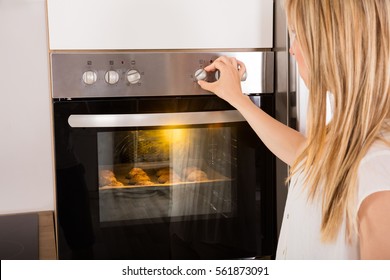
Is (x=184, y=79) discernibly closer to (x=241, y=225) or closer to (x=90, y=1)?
(x=90, y=1)

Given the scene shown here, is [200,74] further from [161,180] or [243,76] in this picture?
[161,180]

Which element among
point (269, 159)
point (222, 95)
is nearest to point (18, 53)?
point (222, 95)

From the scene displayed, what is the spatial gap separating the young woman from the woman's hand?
1.18 ft

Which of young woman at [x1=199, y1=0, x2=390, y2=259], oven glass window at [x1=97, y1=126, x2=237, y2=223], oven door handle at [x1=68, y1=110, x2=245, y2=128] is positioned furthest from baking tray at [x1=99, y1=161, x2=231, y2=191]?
young woman at [x1=199, y1=0, x2=390, y2=259]

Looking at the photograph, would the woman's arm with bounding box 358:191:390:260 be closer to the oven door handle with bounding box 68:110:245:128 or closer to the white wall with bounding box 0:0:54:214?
the oven door handle with bounding box 68:110:245:128

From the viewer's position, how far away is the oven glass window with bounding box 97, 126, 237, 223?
4.45 feet

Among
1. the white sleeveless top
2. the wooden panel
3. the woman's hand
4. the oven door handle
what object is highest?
the woman's hand

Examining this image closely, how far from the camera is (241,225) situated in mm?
1457

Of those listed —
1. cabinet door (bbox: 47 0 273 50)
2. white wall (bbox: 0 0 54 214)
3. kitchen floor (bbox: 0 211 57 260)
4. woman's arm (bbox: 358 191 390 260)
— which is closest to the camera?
woman's arm (bbox: 358 191 390 260)

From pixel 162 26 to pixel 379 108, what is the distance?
0.61 meters

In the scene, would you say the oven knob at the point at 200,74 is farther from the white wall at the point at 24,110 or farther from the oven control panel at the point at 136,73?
the white wall at the point at 24,110

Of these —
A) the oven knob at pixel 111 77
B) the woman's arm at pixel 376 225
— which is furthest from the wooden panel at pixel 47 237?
the woman's arm at pixel 376 225

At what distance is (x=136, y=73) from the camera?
4.38 ft

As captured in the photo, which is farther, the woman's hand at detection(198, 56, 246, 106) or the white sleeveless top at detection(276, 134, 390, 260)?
the woman's hand at detection(198, 56, 246, 106)
